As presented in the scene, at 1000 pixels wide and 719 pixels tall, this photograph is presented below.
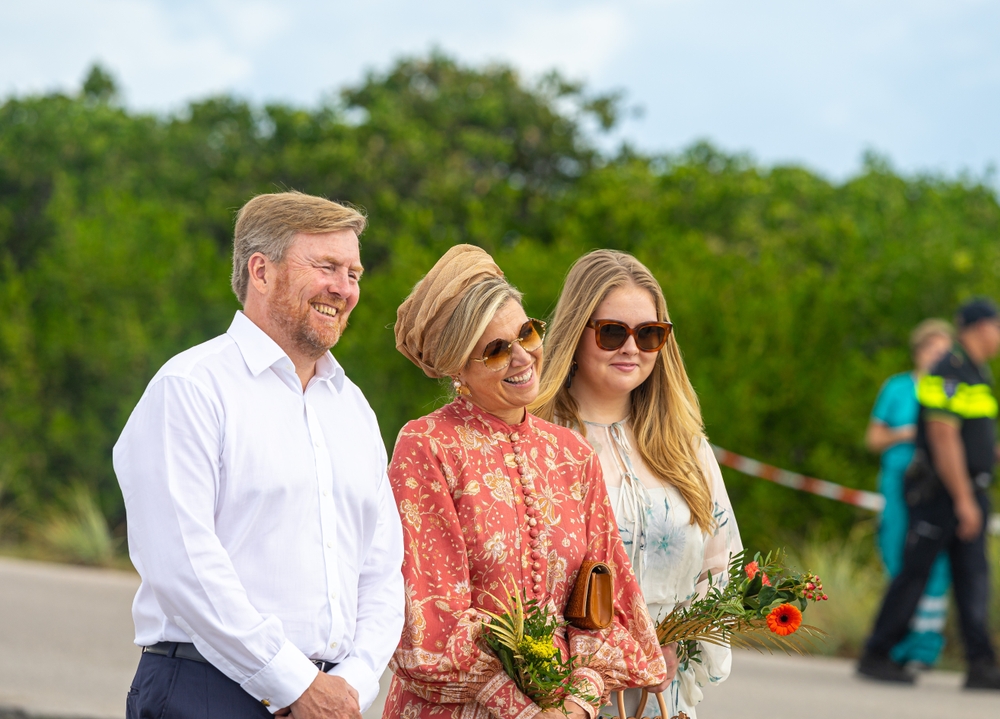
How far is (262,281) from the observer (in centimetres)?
270

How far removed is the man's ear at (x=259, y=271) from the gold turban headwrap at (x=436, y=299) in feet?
1.32

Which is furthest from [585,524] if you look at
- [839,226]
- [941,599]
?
[839,226]

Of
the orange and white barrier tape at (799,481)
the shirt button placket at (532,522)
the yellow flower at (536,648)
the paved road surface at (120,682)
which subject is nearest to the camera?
the yellow flower at (536,648)

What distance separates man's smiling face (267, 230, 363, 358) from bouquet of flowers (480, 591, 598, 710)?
74 cm

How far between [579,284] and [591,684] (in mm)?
1215

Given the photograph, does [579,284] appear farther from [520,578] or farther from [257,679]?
[257,679]

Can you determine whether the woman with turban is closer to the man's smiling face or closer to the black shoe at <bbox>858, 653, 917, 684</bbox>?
the man's smiling face

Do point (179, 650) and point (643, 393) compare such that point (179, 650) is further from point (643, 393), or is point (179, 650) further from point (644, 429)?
point (643, 393)

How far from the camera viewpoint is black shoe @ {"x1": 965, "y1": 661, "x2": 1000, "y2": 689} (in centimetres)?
694

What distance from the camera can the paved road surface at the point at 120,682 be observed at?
6500 millimetres

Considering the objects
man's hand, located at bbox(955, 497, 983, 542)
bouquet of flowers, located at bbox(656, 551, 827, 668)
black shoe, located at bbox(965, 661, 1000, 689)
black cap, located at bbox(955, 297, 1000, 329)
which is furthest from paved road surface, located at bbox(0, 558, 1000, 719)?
bouquet of flowers, located at bbox(656, 551, 827, 668)

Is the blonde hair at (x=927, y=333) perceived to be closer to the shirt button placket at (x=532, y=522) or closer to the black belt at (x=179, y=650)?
the shirt button placket at (x=532, y=522)

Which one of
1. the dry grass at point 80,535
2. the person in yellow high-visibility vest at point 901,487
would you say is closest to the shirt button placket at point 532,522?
the person in yellow high-visibility vest at point 901,487

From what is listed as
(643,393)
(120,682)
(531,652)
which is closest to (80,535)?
(120,682)
